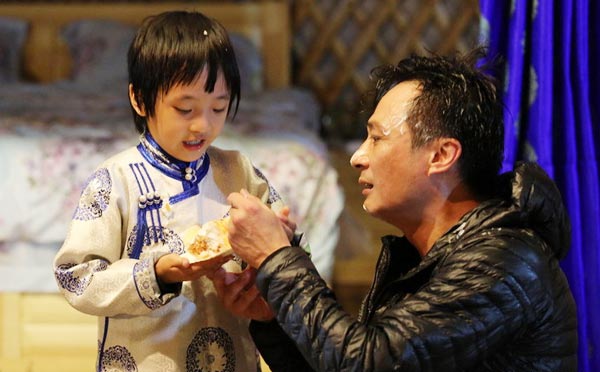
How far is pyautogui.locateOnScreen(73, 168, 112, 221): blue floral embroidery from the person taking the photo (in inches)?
46.0

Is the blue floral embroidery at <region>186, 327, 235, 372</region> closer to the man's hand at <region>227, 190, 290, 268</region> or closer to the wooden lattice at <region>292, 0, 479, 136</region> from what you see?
the man's hand at <region>227, 190, 290, 268</region>

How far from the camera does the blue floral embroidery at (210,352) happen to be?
1211 millimetres

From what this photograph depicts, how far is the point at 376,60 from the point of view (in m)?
4.36

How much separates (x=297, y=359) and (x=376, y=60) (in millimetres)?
3239

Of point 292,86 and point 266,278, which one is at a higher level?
point 292,86

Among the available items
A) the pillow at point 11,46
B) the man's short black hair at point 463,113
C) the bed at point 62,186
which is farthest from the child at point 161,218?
the pillow at point 11,46

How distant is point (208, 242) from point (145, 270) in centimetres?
9

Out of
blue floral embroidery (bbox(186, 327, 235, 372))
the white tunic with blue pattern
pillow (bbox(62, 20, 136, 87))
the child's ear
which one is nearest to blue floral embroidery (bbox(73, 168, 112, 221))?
the white tunic with blue pattern

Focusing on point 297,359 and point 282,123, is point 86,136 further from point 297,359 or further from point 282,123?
point 297,359

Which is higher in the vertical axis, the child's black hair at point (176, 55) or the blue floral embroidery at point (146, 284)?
the child's black hair at point (176, 55)

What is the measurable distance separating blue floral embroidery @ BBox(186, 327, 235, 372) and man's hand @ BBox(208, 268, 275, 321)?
44 mm

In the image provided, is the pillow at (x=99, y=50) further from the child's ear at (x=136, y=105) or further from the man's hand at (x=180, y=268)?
the man's hand at (x=180, y=268)

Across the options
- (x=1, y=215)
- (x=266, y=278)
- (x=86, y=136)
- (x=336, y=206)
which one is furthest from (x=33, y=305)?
(x=266, y=278)

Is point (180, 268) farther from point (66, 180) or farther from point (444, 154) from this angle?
point (66, 180)
